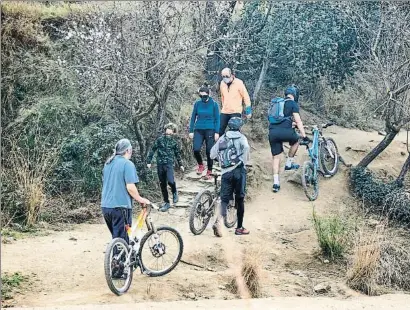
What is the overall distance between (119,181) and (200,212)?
1.72m

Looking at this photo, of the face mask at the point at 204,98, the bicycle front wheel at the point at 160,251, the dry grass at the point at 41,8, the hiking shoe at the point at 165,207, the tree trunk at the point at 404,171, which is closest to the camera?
the bicycle front wheel at the point at 160,251

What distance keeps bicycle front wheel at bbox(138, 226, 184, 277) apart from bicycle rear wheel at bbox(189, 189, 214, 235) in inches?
32.8

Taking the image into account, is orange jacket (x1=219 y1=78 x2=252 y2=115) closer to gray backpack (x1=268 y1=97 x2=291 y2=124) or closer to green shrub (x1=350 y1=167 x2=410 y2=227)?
gray backpack (x1=268 y1=97 x2=291 y2=124)

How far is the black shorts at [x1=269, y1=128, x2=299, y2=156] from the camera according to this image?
7.71 meters

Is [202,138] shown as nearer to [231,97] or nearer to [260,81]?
[231,97]

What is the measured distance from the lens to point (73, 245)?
6.61 metres

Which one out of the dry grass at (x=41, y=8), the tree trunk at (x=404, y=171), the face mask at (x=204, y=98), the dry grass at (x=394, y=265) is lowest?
the dry grass at (x=394, y=265)

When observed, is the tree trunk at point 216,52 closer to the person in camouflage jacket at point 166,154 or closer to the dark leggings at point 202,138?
the dark leggings at point 202,138

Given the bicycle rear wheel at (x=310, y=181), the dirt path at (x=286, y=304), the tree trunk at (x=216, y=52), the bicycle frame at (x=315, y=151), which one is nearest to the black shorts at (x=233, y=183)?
the dirt path at (x=286, y=304)

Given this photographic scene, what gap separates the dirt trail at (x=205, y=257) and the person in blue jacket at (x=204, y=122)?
600mm

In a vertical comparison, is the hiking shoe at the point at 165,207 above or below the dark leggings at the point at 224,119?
below

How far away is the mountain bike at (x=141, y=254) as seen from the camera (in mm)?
5145

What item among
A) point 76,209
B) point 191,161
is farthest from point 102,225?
point 191,161

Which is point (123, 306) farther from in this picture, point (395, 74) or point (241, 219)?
point (395, 74)
